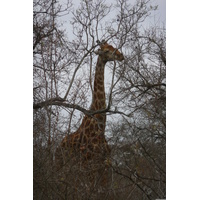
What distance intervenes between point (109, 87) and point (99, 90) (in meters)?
0.12

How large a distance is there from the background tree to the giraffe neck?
0.05 m

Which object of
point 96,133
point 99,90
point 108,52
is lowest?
point 96,133

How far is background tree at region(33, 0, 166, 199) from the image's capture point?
10.2 feet

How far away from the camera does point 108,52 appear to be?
3225 millimetres

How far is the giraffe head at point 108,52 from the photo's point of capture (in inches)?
127

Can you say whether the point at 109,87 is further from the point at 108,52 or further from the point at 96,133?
the point at 96,133

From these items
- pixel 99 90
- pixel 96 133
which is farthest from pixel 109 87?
pixel 96 133

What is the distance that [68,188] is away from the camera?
3.10 m

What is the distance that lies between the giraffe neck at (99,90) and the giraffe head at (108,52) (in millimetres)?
45

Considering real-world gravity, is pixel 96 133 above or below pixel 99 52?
below

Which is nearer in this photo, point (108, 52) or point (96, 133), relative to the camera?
point (108, 52)
